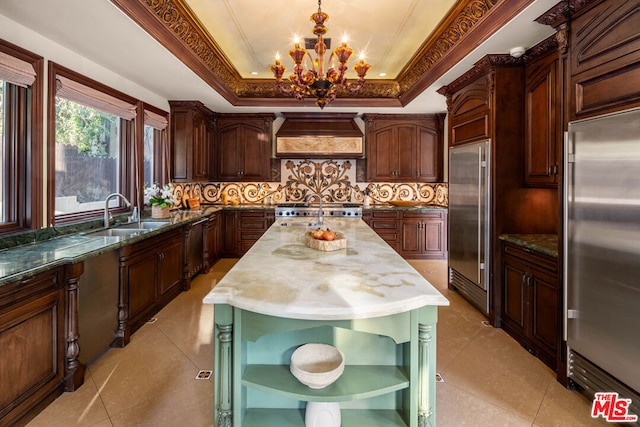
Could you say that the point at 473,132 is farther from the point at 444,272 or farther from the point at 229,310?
the point at 229,310

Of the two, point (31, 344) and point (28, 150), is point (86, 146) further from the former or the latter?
point (31, 344)

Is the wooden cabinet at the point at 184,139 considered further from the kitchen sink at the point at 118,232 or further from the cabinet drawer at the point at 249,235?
the kitchen sink at the point at 118,232

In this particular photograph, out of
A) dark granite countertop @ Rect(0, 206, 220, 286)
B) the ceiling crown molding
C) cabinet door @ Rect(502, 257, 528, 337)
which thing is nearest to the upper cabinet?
the ceiling crown molding

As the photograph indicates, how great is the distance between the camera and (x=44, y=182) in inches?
110

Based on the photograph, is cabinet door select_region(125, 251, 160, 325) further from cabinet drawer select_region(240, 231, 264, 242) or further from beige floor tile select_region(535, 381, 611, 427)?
beige floor tile select_region(535, 381, 611, 427)

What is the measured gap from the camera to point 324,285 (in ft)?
5.05

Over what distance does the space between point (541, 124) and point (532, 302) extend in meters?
1.54

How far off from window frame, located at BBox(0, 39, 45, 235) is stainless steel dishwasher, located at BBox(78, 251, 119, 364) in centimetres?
72

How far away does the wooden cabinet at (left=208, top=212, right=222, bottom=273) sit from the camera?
4.98 meters

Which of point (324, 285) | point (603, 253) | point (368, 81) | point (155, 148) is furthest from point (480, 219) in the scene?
point (155, 148)

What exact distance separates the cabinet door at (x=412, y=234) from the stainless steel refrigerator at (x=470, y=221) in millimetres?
1578

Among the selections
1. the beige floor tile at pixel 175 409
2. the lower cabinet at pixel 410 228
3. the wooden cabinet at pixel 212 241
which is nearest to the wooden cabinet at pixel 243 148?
the wooden cabinet at pixel 212 241

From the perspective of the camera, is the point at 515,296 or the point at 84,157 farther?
the point at 84,157

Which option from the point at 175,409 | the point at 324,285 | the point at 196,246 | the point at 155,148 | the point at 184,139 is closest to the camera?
the point at 324,285
